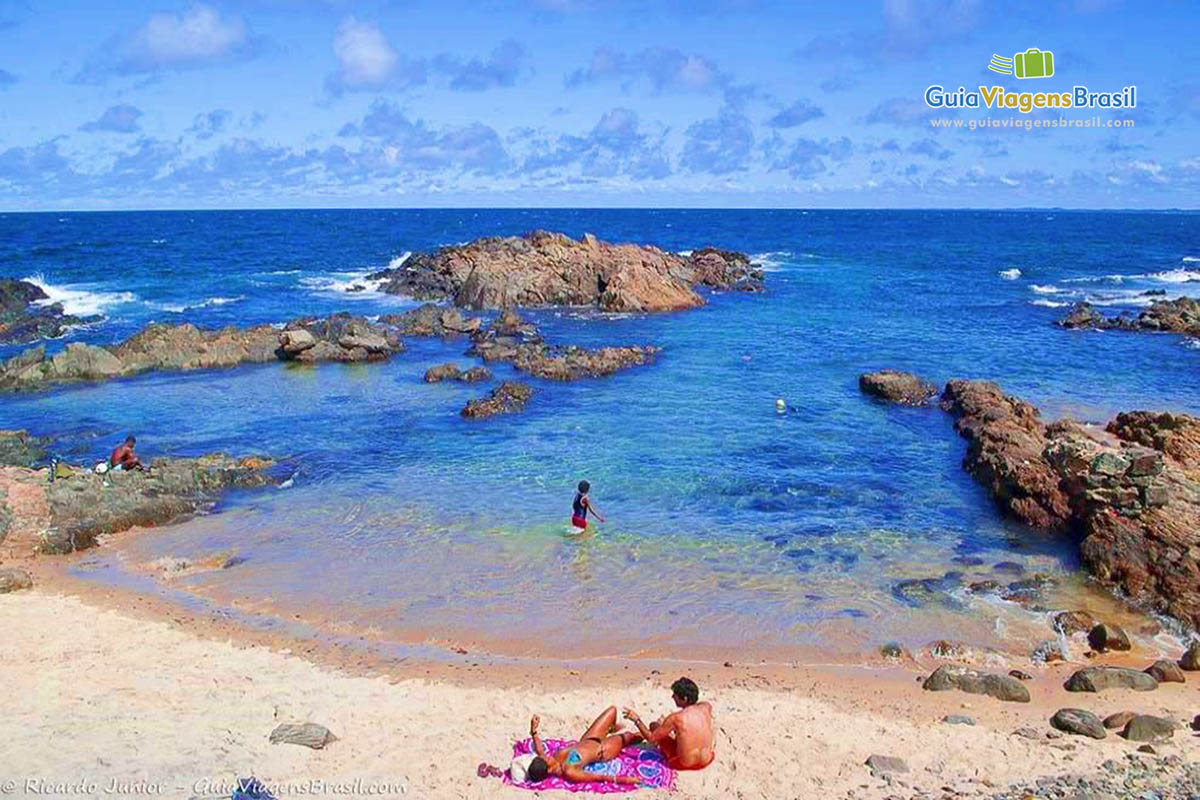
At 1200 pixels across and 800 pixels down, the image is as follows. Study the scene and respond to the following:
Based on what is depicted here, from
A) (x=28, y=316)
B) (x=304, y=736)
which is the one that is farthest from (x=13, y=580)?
(x=28, y=316)

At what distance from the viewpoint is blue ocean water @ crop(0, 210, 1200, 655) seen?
15.7m

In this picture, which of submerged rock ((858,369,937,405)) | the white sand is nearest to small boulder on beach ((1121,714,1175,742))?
the white sand

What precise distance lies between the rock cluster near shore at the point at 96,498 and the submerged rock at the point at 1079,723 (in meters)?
17.3

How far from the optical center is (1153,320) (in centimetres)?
4569

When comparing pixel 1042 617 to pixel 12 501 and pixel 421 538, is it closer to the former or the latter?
pixel 421 538

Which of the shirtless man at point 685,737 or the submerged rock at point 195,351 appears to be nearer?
the shirtless man at point 685,737

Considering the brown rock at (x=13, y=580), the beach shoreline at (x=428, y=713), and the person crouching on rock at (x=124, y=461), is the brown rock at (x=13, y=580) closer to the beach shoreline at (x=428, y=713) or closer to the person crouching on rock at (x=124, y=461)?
the beach shoreline at (x=428, y=713)

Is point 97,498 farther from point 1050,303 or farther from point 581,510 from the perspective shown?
point 1050,303

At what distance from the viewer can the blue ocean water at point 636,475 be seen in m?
15.7

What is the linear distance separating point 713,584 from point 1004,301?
48.2 meters

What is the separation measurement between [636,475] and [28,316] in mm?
39400

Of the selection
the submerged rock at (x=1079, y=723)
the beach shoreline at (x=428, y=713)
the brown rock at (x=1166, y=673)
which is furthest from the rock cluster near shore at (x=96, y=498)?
the brown rock at (x=1166, y=673)

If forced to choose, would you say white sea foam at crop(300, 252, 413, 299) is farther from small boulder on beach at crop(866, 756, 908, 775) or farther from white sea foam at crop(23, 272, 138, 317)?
small boulder on beach at crop(866, 756, 908, 775)

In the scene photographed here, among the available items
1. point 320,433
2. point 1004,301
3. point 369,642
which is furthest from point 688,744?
point 1004,301
